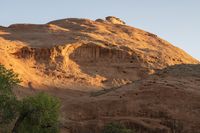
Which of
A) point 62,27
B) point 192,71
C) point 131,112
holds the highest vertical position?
point 62,27

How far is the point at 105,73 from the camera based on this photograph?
48781 mm

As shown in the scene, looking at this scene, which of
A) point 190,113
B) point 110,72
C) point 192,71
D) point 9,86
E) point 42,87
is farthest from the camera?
point 110,72

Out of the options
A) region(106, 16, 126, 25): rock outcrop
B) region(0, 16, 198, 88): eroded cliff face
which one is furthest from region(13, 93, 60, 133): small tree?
region(106, 16, 126, 25): rock outcrop

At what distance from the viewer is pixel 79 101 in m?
31.4

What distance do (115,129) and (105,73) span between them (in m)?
23.8

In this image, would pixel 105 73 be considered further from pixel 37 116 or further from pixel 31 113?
pixel 37 116

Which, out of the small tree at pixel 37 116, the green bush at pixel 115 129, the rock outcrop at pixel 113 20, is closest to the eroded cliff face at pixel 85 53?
the rock outcrop at pixel 113 20

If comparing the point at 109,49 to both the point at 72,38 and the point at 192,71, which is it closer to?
the point at 72,38

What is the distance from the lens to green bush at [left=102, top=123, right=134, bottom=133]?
25.0 metres

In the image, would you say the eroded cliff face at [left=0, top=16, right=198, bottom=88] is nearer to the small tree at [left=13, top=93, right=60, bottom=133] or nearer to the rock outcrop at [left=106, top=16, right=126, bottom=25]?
the rock outcrop at [left=106, top=16, right=126, bottom=25]

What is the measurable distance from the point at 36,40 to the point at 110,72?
8.56 metres

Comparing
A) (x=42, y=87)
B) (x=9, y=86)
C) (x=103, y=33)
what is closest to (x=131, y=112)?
(x=9, y=86)

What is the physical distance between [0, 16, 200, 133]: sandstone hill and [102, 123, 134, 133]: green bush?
1.48 m

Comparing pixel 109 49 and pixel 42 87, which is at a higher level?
pixel 109 49
